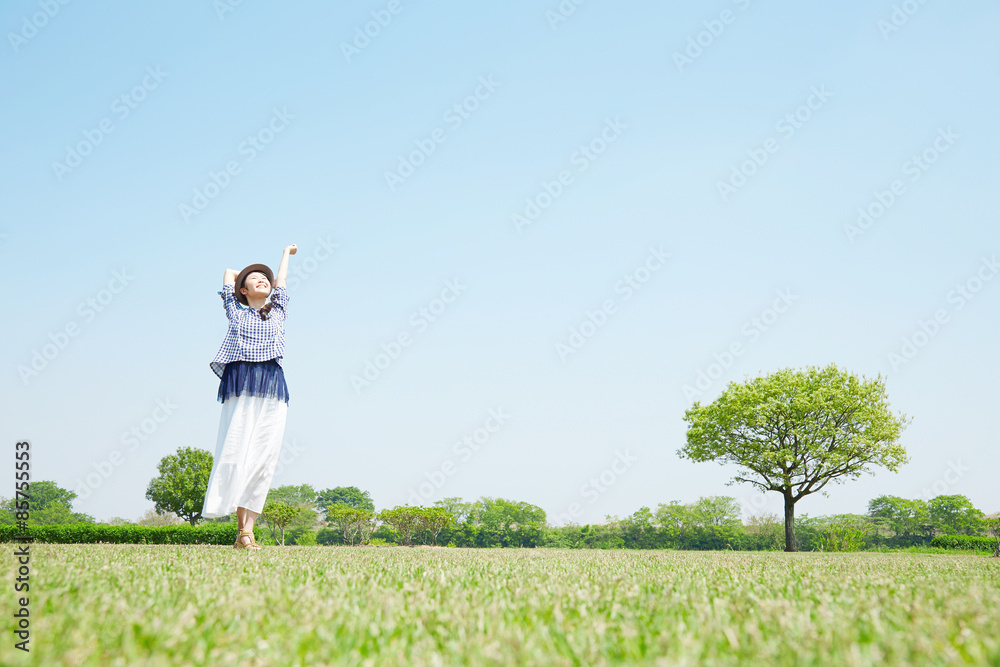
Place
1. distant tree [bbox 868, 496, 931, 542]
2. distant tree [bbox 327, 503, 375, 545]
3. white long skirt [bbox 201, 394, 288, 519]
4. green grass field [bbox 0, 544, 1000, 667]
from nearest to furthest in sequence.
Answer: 1. green grass field [bbox 0, 544, 1000, 667]
2. white long skirt [bbox 201, 394, 288, 519]
3. distant tree [bbox 327, 503, 375, 545]
4. distant tree [bbox 868, 496, 931, 542]

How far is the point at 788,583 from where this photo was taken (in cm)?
423

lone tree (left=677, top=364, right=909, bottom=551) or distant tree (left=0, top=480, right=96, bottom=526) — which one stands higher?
lone tree (left=677, top=364, right=909, bottom=551)

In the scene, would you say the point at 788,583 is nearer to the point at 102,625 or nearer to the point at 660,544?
the point at 102,625

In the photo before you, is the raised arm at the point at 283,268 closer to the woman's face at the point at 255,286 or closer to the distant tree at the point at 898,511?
the woman's face at the point at 255,286

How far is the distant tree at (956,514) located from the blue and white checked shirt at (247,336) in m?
47.9

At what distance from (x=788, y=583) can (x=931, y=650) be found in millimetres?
2332

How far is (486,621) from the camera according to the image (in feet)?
8.63

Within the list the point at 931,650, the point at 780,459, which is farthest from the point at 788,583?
the point at 780,459

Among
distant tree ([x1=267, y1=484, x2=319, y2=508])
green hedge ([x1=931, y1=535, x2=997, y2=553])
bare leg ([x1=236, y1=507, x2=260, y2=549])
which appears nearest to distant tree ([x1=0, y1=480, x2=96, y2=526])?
distant tree ([x1=267, y1=484, x2=319, y2=508])

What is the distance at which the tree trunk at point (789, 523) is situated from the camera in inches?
942

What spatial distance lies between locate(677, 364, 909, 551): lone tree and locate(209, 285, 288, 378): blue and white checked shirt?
2188cm

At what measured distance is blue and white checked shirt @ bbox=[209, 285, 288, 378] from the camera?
770 centimetres

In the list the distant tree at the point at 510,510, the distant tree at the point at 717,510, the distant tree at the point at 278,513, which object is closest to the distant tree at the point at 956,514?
the distant tree at the point at 717,510

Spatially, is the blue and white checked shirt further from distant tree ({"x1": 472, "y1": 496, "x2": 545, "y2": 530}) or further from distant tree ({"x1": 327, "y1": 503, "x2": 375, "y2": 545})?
distant tree ({"x1": 472, "y1": 496, "x2": 545, "y2": 530})
